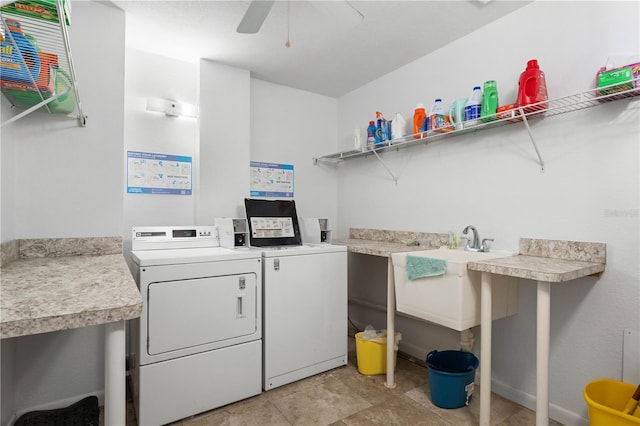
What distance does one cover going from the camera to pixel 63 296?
99cm

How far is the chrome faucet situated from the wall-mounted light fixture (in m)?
2.33

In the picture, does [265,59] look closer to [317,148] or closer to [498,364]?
[317,148]

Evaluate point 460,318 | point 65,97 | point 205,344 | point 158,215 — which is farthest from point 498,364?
point 65,97

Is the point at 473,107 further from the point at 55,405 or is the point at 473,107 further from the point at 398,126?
the point at 55,405

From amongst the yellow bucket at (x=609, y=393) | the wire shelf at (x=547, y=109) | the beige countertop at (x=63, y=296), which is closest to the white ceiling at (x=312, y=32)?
the wire shelf at (x=547, y=109)

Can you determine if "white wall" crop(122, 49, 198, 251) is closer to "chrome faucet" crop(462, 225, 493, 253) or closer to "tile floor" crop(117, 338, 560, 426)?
"tile floor" crop(117, 338, 560, 426)

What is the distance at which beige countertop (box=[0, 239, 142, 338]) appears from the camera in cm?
80

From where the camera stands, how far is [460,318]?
1.74 metres

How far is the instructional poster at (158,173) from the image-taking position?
8.38 feet

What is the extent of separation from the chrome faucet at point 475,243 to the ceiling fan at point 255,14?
1.77 meters

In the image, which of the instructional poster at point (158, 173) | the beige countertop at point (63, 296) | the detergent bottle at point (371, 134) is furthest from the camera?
the detergent bottle at point (371, 134)

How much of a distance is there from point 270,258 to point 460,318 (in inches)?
46.5

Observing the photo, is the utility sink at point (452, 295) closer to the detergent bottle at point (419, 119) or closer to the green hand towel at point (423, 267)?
the green hand towel at point (423, 267)

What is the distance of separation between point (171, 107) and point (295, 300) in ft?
5.95
